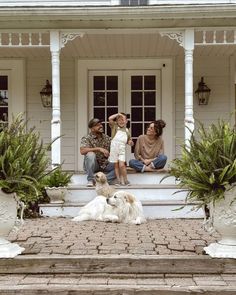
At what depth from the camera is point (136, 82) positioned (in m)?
11.2

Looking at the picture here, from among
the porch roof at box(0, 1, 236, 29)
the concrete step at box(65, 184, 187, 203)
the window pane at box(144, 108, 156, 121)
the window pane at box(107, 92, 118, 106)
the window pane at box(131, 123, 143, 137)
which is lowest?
the concrete step at box(65, 184, 187, 203)

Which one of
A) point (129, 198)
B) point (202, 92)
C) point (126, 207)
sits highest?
point (202, 92)

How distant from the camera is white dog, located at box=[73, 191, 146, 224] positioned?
7666 mm

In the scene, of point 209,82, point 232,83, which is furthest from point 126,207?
point 232,83

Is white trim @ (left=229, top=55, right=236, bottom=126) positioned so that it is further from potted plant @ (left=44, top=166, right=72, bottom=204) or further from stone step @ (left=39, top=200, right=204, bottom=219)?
potted plant @ (left=44, top=166, right=72, bottom=204)

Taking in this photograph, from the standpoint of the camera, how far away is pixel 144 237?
21.3ft

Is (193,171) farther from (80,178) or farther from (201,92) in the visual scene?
(201,92)

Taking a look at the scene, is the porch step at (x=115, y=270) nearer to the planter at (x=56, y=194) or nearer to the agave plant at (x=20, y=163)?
the agave plant at (x=20, y=163)

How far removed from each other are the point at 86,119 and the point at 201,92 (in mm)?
2584

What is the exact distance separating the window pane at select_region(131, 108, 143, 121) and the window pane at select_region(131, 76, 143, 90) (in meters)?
0.49

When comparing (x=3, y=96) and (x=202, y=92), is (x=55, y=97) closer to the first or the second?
(x=3, y=96)

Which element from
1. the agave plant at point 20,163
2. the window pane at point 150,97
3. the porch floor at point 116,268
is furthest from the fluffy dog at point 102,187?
the window pane at point 150,97

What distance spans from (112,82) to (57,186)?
347cm

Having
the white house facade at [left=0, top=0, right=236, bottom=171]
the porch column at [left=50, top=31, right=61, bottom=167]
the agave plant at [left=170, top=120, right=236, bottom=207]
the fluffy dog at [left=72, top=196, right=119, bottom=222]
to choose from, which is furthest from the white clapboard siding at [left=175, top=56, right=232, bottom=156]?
the agave plant at [left=170, top=120, right=236, bottom=207]
